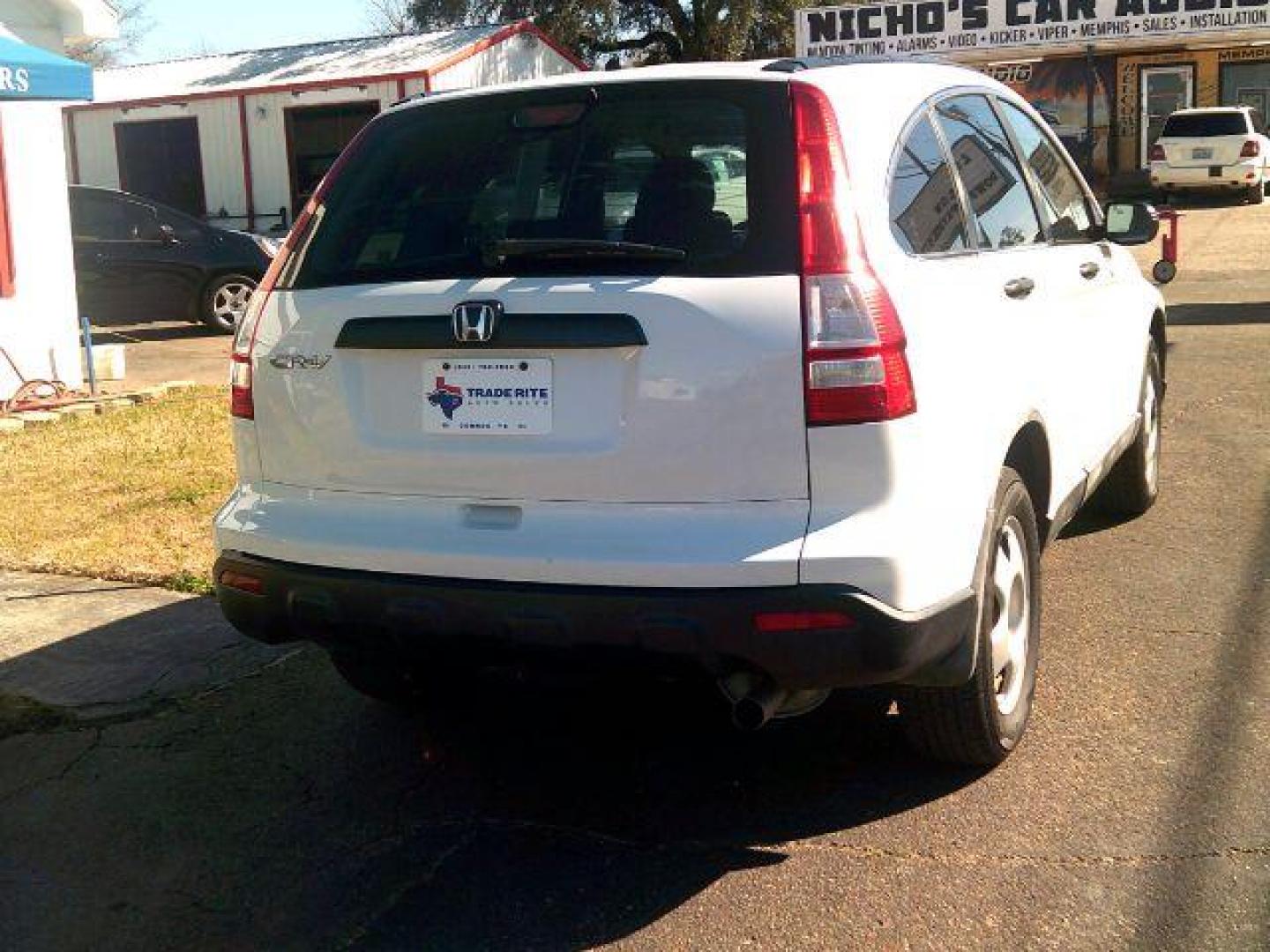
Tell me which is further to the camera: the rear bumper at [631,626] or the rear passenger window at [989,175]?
the rear passenger window at [989,175]

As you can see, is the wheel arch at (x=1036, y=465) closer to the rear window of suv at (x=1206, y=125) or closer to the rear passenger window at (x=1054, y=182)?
the rear passenger window at (x=1054, y=182)

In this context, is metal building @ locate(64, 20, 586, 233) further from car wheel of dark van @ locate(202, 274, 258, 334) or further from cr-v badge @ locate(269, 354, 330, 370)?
cr-v badge @ locate(269, 354, 330, 370)

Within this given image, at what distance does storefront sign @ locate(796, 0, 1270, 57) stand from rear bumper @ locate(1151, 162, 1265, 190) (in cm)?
305

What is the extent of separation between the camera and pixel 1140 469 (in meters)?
6.25

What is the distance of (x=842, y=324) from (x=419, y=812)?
173cm

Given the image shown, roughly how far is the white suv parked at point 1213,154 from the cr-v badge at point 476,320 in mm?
26160

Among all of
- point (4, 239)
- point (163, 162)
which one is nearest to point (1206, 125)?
point (163, 162)

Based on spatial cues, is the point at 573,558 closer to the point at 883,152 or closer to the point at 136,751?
the point at 883,152

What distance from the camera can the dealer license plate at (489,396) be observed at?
3.33 meters

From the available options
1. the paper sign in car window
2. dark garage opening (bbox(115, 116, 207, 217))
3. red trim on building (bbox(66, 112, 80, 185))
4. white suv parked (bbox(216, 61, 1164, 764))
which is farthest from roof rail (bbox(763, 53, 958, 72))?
red trim on building (bbox(66, 112, 80, 185))

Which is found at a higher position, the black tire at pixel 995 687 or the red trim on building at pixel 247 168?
the red trim on building at pixel 247 168

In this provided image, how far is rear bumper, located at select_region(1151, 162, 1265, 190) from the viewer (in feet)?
87.0

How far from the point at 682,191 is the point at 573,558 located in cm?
90

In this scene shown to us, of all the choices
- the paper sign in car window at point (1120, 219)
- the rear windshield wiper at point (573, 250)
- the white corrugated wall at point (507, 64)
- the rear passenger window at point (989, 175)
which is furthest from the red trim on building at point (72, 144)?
the rear windshield wiper at point (573, 250)
